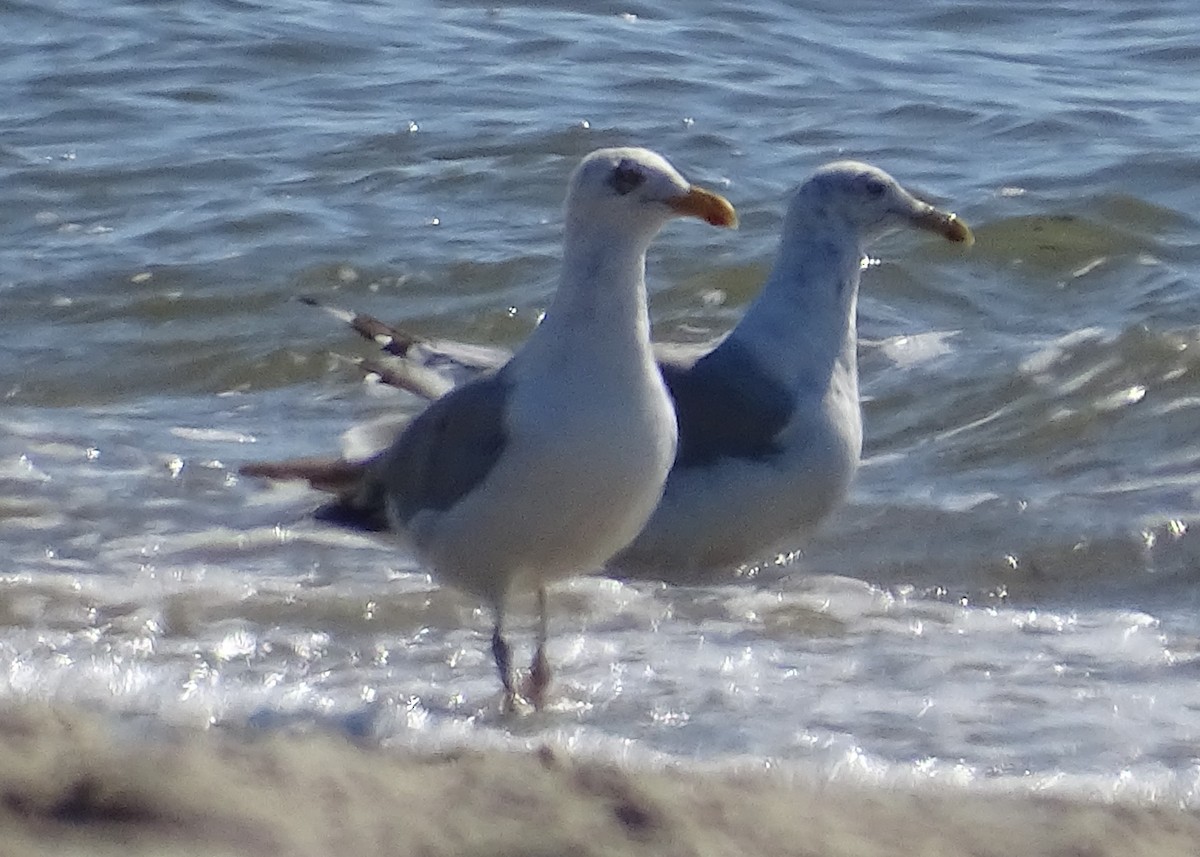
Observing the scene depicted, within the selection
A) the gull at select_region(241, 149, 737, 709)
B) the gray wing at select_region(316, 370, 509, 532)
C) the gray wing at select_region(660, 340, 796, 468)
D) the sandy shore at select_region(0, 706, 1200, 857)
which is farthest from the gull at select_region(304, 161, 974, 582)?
the sandy shore at select_region(0, 706, 1200, 857)

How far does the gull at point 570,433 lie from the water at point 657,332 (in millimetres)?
→ 307

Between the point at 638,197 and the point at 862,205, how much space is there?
6.16 ft

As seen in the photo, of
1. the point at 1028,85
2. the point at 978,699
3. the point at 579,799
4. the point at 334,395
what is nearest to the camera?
the point at 579,799

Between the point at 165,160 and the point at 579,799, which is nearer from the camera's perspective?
the point at 579,799

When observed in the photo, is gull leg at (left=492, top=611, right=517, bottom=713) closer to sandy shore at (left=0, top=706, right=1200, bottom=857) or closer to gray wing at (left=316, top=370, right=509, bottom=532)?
gray wing at (left=316, top=370, right=509, bottom=532)

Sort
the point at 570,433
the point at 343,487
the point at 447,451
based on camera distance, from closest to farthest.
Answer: the point at 570,433 < the point at 447,451 < the point at 343,487

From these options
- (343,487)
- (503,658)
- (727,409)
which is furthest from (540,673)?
(727,409)

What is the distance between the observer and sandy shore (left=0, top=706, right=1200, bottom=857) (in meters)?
2.99

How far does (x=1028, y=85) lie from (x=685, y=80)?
1808 mm

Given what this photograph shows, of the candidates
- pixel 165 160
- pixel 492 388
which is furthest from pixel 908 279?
pixel 492 388

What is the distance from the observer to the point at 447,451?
5.06 m

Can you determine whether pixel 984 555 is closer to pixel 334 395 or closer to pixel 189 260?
pixel 334 395

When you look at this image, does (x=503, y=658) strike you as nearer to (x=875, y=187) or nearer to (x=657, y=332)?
(x=875, y=187)

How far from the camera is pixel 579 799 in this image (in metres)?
3.24
